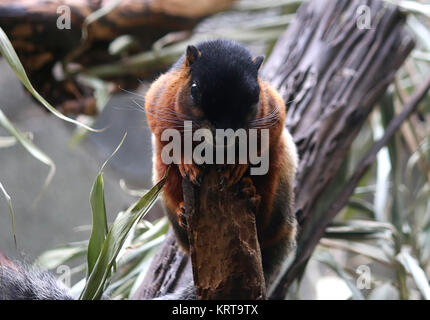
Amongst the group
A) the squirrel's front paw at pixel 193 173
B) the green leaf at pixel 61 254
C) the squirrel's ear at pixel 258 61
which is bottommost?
the green leaf at pixel 61 254

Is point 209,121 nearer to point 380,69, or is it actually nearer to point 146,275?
point 146,275

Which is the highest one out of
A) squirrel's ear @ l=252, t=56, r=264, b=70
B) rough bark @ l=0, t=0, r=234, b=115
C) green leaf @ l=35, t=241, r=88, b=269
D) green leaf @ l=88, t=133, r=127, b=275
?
rough bark @ l=0, t=0, r=234, b=115

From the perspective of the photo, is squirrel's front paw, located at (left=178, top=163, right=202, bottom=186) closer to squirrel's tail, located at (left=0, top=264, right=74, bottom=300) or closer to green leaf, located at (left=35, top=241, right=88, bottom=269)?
squirrel's tail, located at (left=0, top=264, right=74, bottom=300)

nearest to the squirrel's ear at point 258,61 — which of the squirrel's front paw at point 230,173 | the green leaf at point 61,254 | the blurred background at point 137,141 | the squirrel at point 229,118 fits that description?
the squirrel at point 229,118

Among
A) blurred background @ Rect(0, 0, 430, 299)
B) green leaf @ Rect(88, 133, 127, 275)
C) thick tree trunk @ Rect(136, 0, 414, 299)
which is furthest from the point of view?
blurred background @ Rect(0, 0, 430, 299)

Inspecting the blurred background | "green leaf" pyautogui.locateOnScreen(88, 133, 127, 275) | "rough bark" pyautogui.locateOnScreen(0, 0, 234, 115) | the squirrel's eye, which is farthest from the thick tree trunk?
"rough bark" pyautogui.locateOnScreen(0, 0, 234, 115)

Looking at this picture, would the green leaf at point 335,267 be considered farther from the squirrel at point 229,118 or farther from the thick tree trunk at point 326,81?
the squirrel at point 229,118
